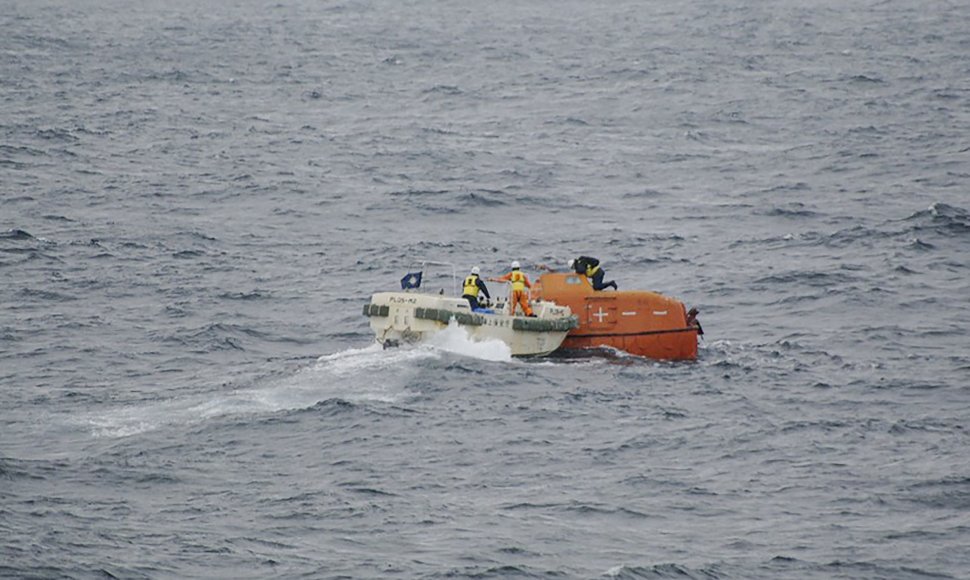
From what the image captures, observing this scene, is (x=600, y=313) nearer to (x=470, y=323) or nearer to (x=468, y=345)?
(x=470, y=323)

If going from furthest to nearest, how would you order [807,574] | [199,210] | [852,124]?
1. [852,124]
2. [199,210]
3. [807,574]

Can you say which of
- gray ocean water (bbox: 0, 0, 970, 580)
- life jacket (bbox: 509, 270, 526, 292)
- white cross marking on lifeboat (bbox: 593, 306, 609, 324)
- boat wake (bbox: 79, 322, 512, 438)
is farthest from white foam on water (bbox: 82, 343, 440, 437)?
white cross marking on lifeboat (bbox: 593, 306, 609, 324)

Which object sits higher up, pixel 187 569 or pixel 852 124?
pixel 852 124

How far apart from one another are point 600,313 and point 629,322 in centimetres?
72

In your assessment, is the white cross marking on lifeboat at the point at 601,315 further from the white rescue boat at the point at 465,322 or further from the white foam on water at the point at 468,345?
the white foam on water at the point at 468,345

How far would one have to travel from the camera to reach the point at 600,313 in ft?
137

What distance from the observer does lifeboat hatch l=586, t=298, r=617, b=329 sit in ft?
137

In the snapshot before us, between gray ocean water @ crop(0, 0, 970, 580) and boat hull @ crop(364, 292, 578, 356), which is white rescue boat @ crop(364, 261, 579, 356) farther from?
gray ocean water @ crop(0, 0, 970, 580)

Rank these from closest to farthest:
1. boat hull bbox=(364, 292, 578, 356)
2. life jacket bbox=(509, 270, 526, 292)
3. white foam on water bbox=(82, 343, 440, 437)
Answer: white foam on water bbox=(82, 343, 440, 437) → boat hull bbox=(364, 292, 578, 356) → life jacket bbox=(509, 270, 526, 292)

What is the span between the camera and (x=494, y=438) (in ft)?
115

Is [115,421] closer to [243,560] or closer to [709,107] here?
[243,560]

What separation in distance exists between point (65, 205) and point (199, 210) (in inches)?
183

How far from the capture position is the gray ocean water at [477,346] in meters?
30.1

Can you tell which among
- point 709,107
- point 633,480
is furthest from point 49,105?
point 633,480
